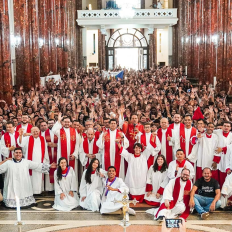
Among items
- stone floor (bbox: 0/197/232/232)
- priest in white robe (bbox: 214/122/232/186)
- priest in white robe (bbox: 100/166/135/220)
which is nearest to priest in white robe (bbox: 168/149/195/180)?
priest in white robe (bbox: 214/122/232/186)

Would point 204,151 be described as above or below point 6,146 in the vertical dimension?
below

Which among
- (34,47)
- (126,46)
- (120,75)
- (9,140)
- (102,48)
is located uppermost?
(126,46)

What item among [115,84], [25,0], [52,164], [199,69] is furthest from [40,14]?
[52,164]

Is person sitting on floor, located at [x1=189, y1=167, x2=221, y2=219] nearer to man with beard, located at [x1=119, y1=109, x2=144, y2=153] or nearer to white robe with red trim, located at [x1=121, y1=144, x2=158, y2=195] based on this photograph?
white robe with red trim, located at [x1=121, y1=144, x2=158, y2=195]

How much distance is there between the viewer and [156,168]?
9625mm

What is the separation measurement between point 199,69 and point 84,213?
18399 millimetres

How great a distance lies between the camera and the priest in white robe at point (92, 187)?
9172 mm

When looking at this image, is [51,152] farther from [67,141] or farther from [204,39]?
[204,39]

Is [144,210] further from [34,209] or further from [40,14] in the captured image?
[40,14]

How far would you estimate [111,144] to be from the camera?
10.1 metres

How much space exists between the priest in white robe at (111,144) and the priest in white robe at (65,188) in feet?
3.06

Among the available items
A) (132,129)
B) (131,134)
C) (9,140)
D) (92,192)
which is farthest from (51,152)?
(132,129)

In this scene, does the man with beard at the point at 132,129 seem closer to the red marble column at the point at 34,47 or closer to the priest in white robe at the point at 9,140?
the priest in white robe at the point at 9,140

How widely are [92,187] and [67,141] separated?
135 cm
